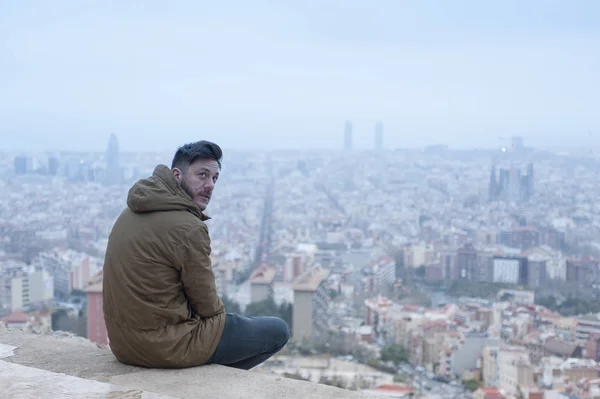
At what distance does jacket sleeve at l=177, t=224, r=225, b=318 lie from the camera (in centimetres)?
175

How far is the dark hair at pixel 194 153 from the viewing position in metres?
1.89

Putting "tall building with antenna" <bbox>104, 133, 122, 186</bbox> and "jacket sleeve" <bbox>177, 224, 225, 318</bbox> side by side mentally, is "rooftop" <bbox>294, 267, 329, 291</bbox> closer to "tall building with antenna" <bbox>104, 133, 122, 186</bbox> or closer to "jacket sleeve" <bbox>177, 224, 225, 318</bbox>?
"tall building with antenna" <bbox>104, 133, 122, 186</bbox>

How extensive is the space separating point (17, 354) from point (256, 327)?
2.44ft

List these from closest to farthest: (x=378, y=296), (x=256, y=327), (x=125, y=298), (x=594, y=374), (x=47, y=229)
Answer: (x=125, y=298) → (x=256, y=327) → (x=594, y=374) → (x=378, y=296) → (x=47, y=229)

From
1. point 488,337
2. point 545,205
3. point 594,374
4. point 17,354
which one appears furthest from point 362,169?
point 17,354

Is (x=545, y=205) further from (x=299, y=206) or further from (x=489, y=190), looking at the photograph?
(x=299, y=206)

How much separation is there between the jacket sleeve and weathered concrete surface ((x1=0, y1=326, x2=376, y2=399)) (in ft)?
0.57

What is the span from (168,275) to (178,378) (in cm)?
26

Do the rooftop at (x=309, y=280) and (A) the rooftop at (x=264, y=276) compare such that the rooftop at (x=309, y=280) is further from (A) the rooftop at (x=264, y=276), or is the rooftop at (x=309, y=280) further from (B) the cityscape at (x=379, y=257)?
(A) the rooftop at (x=264, y=276)

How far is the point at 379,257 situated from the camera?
2989 centimetres

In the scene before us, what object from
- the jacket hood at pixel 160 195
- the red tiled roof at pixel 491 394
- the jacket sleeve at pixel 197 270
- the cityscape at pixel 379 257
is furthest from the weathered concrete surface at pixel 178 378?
the red tiled roof at pixel 491 394

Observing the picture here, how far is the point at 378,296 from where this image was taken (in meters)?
24.0

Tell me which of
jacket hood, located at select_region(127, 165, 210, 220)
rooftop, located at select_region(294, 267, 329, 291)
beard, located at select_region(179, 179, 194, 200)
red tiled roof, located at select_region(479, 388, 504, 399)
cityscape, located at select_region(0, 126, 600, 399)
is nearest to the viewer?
jacket hood, located at select_region(127, 165, 210, 220)

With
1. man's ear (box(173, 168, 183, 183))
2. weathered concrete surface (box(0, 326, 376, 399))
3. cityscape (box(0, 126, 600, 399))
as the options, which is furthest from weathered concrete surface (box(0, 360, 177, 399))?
cityscape (box(0, 126, 600, 399))
